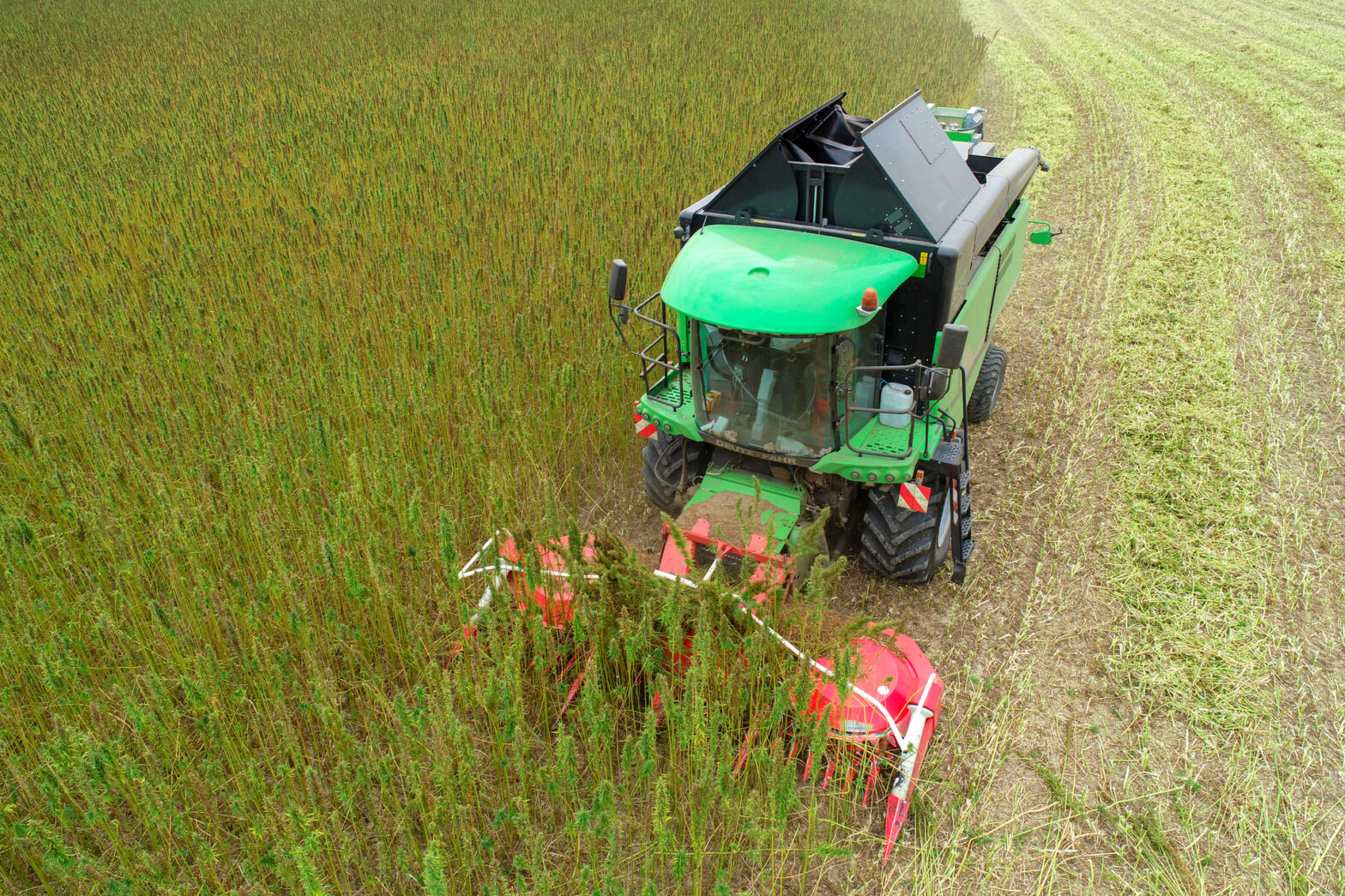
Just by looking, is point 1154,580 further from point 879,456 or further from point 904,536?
point 879,456

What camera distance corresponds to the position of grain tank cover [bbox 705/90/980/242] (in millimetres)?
4168

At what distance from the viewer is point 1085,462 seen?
17.9 ft

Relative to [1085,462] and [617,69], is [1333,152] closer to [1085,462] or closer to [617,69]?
[1085,462]

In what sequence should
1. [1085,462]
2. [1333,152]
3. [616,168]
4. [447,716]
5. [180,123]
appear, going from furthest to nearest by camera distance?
[1333,152]
[180,123]
[616,168]
[1085,462]
[447,716]

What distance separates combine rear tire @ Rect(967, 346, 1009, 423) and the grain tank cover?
139 centimetres

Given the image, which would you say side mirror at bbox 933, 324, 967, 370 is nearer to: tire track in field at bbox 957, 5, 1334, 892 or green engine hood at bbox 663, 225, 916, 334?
green engine hood at bbox 663, 225, 916, 334

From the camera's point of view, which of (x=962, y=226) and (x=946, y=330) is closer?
(x=946, y=330)

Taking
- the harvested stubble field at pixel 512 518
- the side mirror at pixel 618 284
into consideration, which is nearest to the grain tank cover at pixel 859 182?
the side mirror at pixel 618 284

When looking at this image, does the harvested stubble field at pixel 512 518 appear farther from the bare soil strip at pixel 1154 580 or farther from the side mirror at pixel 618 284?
the side mirror at pixel 618 284

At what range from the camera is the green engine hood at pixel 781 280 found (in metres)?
3.61

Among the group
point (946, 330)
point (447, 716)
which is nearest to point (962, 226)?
point (946, 330)

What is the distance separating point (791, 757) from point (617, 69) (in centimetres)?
1022

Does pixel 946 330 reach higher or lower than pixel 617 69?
lower

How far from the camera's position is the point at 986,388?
5.74 m
